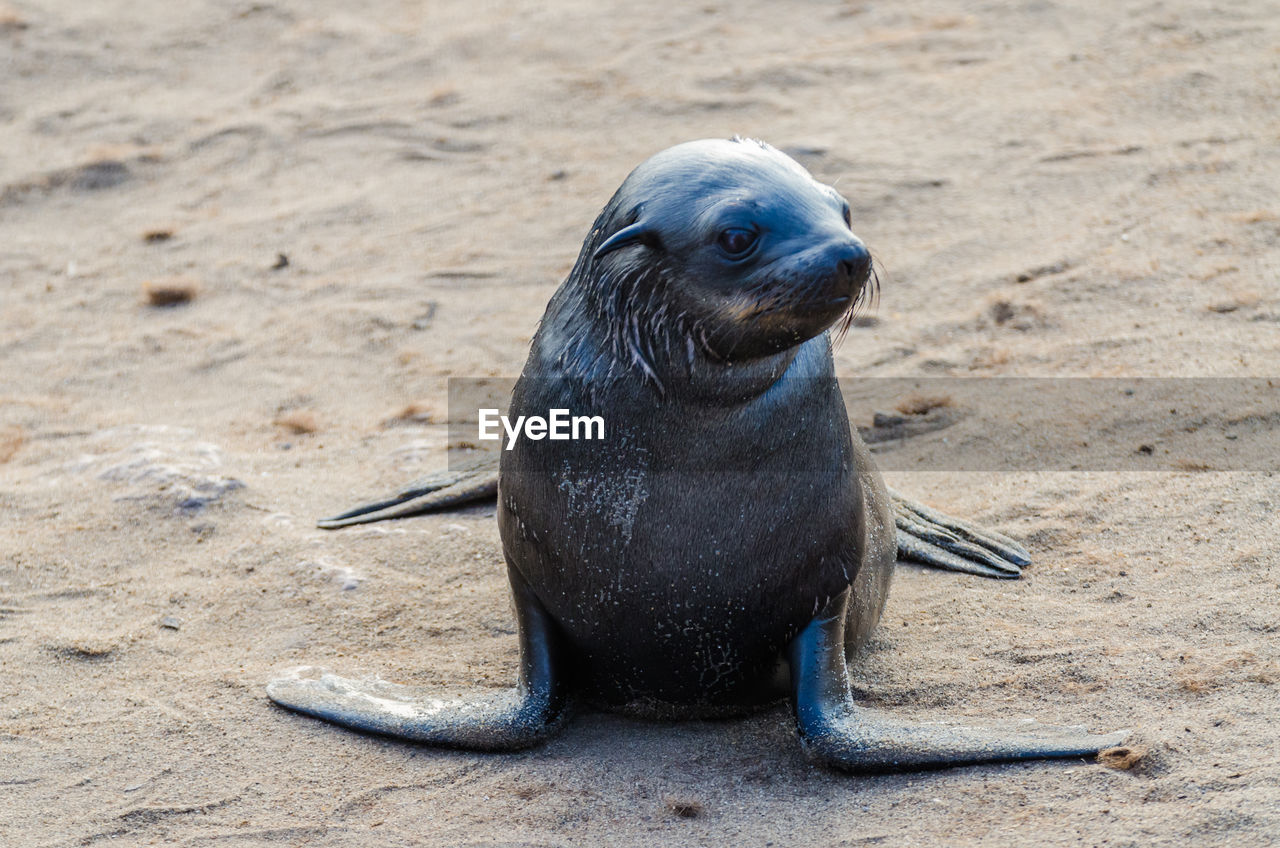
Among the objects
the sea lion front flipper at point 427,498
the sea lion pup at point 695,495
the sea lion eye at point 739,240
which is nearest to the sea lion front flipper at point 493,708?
the sea lion pup at point 695,495

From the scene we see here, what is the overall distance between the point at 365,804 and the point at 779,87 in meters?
6.25

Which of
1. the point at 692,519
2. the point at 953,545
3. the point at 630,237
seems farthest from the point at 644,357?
the point at 953,545

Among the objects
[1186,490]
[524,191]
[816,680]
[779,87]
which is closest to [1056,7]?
[779,87]

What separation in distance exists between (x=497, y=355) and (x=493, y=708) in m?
2.78

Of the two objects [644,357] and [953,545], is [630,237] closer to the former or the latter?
[644,357]

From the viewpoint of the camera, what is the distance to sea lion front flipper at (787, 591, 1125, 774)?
3.33 metres

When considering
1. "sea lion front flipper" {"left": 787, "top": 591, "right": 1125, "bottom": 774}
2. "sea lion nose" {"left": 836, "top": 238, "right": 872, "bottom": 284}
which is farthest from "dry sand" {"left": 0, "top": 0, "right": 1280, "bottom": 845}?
"sea lion nose" {"left": 836, "top": 238, "right": 872, "bottom": 284}

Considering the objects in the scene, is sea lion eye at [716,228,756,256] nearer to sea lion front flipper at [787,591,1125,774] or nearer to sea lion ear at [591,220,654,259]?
sea lion ear at [591,220,654,259]

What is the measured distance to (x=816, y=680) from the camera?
3.49 meters

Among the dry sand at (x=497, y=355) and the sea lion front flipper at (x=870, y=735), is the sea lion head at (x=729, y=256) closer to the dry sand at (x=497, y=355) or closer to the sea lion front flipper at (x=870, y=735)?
the sea lion front flipper at (x=870, y=735)

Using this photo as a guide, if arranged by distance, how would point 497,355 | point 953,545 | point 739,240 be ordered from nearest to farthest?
1. point 739,240
2. point 953,545
3. point 497,355

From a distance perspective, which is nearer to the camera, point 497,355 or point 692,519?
point 692,519

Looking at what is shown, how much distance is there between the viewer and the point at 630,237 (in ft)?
10.4

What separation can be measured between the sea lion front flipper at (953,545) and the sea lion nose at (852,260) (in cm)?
156
